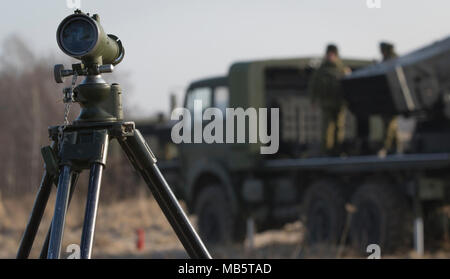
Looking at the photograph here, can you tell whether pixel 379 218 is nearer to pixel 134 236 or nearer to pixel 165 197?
pixel 165 197

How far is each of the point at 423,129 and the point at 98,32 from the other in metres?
5.95

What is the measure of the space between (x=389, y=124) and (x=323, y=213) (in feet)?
4.27

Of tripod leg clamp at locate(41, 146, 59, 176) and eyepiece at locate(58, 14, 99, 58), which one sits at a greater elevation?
eyepiece at locate(58, 14, 99, 58)

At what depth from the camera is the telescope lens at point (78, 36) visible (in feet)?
9.90

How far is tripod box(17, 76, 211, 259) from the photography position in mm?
2951

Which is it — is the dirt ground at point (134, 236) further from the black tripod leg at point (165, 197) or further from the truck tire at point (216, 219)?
the black tripod leg at point (165, 197)

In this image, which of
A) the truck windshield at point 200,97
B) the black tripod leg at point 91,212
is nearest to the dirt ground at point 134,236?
the truck windshield at point 200,97

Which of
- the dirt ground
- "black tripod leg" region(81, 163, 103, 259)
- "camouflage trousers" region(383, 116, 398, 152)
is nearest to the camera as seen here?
"black tripod leg" region(81, 163, 103, 259)

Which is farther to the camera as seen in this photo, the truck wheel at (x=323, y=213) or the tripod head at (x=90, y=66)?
the truck wheel at (x=323, y=213)

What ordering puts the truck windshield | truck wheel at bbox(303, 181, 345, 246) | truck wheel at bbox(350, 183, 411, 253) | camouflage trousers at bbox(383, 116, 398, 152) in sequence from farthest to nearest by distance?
1. the truck windshield
2. camouflage trousers at bbox(383, 116, 398, 152)
3. truck wheel at bbox(303, 181, 345, 246)
4. truck wheel at bbox(350, 183, 411, 253)

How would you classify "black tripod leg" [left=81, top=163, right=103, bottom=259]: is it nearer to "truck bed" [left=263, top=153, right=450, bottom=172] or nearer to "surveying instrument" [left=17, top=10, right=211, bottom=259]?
"surveying instrument" [left=17, top=10, right=211, bottom=259]

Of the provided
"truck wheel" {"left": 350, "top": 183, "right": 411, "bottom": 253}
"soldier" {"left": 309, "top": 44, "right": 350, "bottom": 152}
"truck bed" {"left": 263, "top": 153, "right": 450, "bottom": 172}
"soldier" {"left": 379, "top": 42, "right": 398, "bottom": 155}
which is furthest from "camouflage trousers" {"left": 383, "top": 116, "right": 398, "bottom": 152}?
"truck wheel" {"left": 350, "top": 183, "right": 411, "bottom": 253}

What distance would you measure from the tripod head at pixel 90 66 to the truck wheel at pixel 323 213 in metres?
5.91
